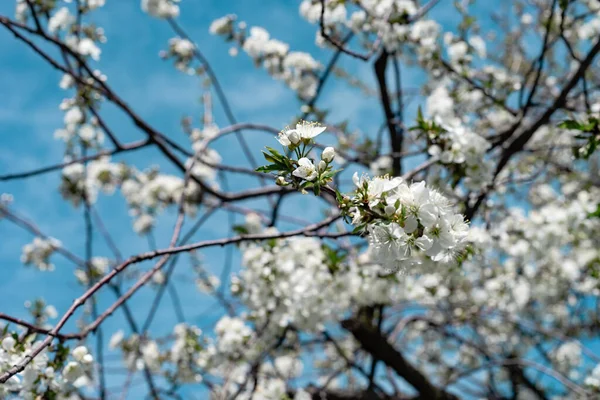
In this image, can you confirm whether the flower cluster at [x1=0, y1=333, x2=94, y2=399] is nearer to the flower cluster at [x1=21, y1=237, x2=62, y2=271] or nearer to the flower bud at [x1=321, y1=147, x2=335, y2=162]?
the flower bud at [x1=321, y1=147, x2=335, y2=162]

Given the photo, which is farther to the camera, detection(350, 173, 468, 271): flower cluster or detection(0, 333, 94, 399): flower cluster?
detection(0, 333, 94, 399): flower cluster

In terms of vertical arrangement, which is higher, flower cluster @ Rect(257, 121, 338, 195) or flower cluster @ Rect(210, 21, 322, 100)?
flower cluster @ Rect(210, 21, 322, 100)

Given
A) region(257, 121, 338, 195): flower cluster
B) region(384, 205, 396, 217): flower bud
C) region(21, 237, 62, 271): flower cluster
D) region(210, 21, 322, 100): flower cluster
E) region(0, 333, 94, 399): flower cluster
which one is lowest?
region(0, 333, 94, 399): flower cluster

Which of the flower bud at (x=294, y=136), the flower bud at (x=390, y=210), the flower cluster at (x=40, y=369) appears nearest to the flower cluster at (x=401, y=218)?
the flower bud at (x=390, y=210)

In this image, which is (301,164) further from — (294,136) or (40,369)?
(40,369)

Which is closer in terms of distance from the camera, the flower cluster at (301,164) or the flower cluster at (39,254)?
the flower cluster at (301,164)

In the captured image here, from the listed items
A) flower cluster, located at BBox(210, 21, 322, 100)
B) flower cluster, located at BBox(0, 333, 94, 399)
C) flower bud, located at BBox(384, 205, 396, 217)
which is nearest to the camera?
flower bud, located at BBox(384, 205, 396, 217)

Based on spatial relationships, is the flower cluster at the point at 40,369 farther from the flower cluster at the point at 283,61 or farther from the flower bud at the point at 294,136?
the flower cluster at the point at 283,61

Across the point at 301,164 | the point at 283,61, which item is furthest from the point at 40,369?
the point at 283,61

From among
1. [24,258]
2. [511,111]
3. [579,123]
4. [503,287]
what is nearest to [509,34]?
[503,287]

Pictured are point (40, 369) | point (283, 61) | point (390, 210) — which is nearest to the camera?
point (390, 210)

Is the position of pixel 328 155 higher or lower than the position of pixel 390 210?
higher

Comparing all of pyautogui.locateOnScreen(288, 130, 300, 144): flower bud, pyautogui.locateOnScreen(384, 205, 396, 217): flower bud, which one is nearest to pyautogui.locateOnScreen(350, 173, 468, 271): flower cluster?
pyautogui.locateOnScreen(384, 205, 396, 217): flower bud

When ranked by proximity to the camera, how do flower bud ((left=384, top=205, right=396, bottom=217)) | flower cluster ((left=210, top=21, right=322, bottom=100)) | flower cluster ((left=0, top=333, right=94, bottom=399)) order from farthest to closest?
flower cluster ((left=210, top=21, right=322, bottom=100)), flower cluster ((left=0, top=333, right=94, bottom=399)), flower bud ((left=384, top=205, right=396, bottom=217))
